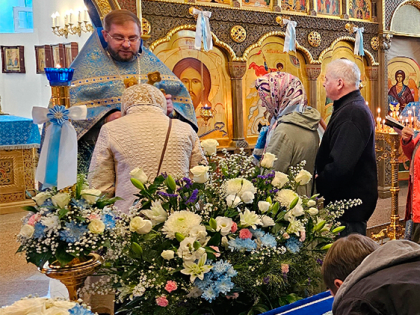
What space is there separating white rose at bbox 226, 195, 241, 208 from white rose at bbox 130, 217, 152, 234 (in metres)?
0.27

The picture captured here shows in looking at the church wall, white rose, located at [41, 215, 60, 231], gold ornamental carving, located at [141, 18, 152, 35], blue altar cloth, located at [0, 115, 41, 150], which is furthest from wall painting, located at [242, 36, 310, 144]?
white rose, located at [41, 215, 60, 231]

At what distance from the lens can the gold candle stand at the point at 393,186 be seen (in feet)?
17.1

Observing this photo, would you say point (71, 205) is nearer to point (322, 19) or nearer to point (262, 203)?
point (262, 203)

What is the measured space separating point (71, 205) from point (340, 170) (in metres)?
1.67

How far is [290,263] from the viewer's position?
1.75 m

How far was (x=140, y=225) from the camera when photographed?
1.63 metres

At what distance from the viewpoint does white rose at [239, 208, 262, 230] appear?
1.71 meters

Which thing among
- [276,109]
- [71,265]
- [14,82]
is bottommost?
[71,265]

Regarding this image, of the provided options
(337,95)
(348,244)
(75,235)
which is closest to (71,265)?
(75,235)

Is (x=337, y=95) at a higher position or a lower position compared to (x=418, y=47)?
lower

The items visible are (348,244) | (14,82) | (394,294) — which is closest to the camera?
(394,294)

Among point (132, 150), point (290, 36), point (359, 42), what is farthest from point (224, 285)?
point (359, 42)

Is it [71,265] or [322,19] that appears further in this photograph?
[322,19]

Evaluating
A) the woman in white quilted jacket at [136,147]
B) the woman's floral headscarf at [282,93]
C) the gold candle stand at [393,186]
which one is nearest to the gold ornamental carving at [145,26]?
the gold candle stand at [393,186]
